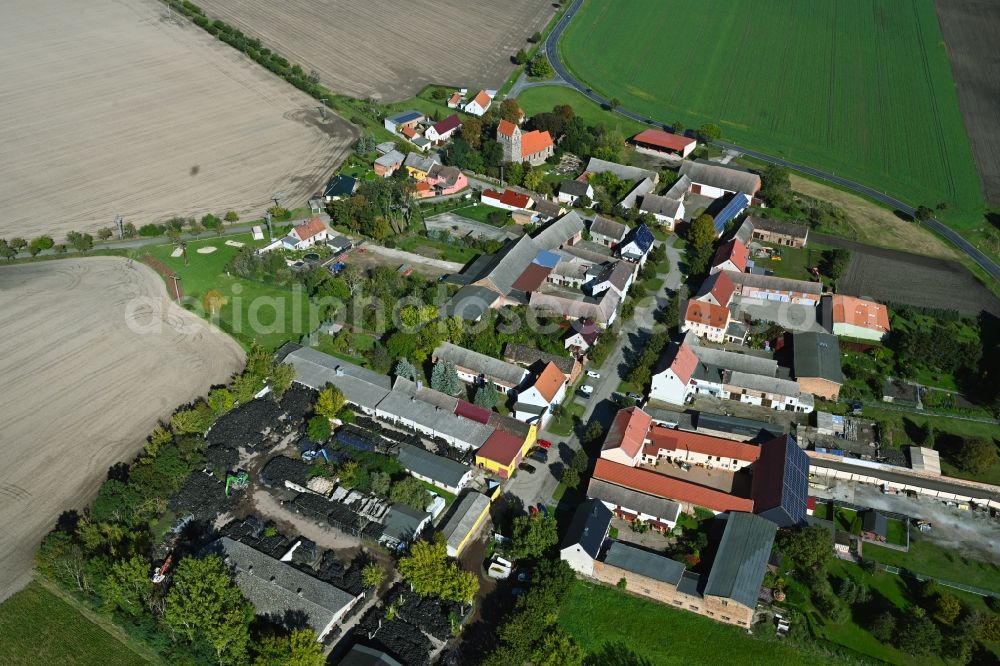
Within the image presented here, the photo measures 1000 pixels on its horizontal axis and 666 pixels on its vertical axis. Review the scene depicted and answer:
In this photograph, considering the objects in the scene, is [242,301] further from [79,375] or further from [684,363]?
[684,363]

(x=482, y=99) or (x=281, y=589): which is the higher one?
(x=482, y=99)

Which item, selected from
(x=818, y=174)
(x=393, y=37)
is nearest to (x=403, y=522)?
(x=818, y=174)

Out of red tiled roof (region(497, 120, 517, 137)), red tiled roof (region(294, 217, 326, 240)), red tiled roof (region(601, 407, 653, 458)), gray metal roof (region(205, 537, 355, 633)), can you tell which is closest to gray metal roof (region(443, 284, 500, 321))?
red tiled roof (region(601, 407, 653, 458))

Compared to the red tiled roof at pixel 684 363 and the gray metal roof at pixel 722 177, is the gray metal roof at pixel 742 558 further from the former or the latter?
the gray metal roof at pixel 722 177

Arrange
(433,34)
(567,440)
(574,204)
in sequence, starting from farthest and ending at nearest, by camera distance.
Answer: (433,34) < (574,204) < (567,440)

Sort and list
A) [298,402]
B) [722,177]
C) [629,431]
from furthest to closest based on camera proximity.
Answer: [722,177]
[298,402]
[629,431]

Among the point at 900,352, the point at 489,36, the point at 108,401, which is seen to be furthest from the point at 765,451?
the point at 489,36

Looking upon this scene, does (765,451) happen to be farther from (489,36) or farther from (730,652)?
(489,36)
